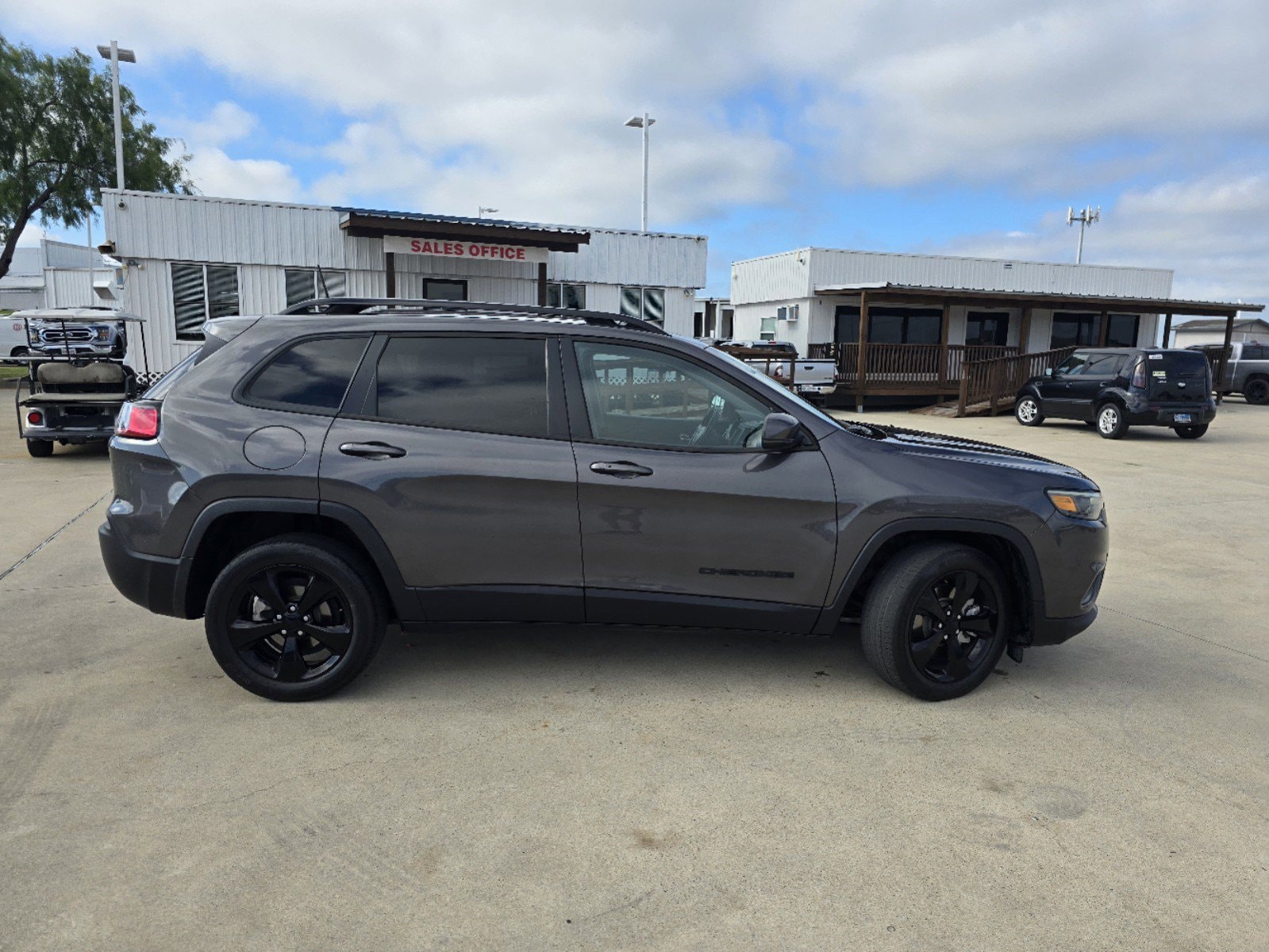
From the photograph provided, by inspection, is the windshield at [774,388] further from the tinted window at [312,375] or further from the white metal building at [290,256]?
the white metal building at [290,256]

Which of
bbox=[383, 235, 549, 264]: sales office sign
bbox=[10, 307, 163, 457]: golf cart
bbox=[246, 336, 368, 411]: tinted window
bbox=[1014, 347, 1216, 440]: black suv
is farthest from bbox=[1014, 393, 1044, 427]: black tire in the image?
bbox=[246, 336, 368, 411]: tinted window

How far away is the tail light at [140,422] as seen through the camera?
3639 millimetres

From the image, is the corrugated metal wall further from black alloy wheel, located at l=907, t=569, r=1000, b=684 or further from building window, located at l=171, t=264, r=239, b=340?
black alloy wheel, located at l=907, t=569, r=1000, b=684

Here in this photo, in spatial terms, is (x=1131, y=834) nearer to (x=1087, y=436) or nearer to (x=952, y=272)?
(x=1087, y=436)

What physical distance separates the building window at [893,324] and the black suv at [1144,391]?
8.38m

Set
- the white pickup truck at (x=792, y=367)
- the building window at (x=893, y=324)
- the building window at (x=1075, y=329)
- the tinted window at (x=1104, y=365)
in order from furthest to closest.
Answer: the building window at (x=1075, y=329) < the building window at (x=893, y=324) < the white pickup truck at (x=792, y=367) < the tinted window at (x=1104, y=365)

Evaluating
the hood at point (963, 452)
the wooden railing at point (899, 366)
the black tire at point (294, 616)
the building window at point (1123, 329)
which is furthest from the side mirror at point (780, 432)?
the building window at point (1123, 329)

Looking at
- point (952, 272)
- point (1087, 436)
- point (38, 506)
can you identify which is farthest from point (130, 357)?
point (952, 272)

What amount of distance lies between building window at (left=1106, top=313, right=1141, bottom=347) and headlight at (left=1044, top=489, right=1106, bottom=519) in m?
29.4

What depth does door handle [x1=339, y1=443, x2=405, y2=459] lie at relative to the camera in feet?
11.7

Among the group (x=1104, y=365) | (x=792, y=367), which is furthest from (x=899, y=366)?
(x=1104, y=365)

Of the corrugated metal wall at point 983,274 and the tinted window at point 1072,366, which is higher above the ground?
the corrugated metal wall at point 983,274

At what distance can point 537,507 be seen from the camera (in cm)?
358

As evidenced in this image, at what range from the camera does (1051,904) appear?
245 cm
